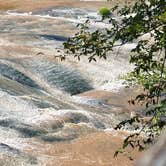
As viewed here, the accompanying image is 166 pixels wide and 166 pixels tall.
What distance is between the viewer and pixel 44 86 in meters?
12.0

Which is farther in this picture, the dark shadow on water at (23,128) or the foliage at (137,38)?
the dark shadow on water at (23,128)

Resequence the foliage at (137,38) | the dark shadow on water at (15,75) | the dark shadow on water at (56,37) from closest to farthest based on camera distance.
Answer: the foliage at (137,38) < the dark shadow on water at (15,75) < the dark shadow on water at (56,37)

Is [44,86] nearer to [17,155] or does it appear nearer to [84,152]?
[84,152]

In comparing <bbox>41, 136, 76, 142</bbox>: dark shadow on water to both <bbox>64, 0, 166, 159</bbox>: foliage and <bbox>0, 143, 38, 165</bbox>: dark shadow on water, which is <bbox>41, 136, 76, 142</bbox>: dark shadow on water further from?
<bbox>64, 0, 166, 159</bbox>: foliage

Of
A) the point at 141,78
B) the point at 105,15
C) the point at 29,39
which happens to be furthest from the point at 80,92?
the point at 105,15

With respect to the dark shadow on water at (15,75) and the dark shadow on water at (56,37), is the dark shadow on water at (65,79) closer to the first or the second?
the dark shadow on water at (15,75)

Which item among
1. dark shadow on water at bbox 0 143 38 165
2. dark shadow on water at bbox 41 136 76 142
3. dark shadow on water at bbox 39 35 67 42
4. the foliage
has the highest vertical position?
the foliage

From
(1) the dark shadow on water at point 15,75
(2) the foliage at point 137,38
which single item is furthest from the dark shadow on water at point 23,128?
(2) the foliage at point 137,38

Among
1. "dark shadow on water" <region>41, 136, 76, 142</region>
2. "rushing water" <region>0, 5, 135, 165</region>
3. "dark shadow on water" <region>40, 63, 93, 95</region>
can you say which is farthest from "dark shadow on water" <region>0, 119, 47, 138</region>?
"dark shadow on water" <region>40, 63, 93, 95</region>

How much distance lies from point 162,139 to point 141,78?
3.15 m

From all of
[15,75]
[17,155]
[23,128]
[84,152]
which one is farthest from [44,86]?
[17,155]

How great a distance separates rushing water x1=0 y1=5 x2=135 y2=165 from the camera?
8.10 meters

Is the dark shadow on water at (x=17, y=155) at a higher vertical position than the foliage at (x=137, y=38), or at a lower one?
lower

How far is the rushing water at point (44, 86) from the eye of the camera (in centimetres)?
810
